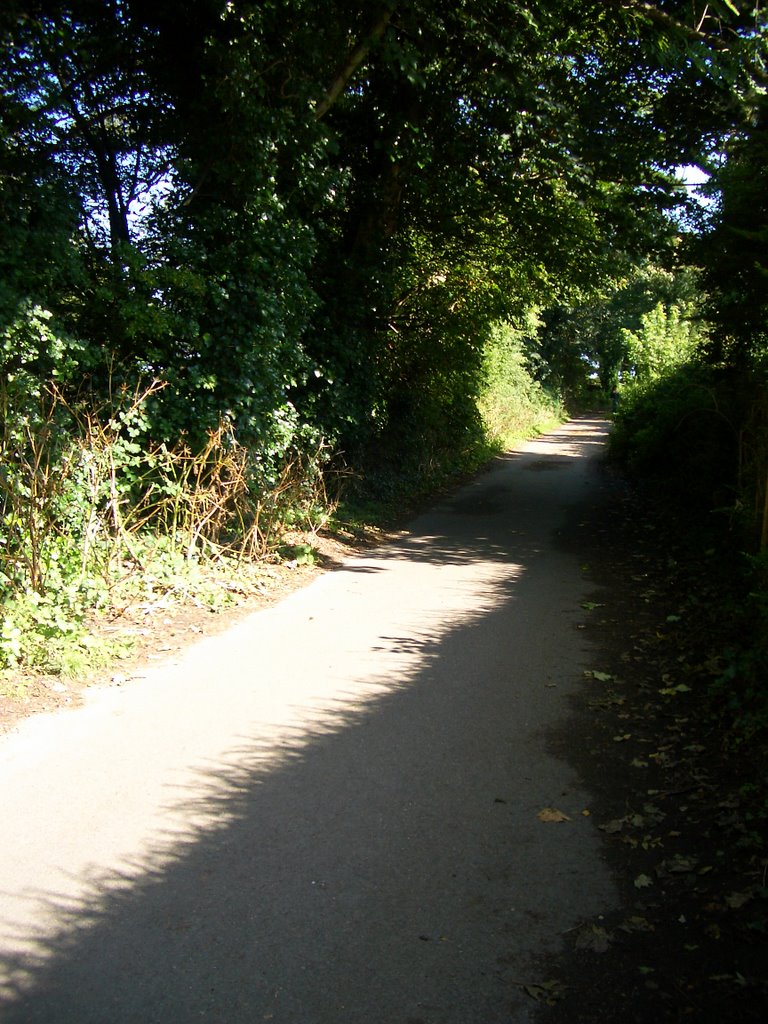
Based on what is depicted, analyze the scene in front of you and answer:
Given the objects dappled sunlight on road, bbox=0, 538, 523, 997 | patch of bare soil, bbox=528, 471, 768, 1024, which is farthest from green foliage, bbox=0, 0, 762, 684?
patch of bare soil, bbox=528, 471, 768, 1024

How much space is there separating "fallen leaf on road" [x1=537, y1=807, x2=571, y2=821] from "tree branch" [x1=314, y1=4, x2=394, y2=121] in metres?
9.76

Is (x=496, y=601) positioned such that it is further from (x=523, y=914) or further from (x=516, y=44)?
(x=516, y=44)

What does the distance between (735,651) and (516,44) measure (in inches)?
405

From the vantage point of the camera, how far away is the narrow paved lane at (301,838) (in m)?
3.23

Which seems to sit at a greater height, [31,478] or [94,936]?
[31,478]

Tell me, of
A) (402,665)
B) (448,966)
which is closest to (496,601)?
(402,665)

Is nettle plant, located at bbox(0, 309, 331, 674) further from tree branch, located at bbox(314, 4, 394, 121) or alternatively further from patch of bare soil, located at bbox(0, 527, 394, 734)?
tree branch, located at bbox(314, 4, 394, 121)

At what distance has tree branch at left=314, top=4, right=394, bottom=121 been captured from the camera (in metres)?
11.2

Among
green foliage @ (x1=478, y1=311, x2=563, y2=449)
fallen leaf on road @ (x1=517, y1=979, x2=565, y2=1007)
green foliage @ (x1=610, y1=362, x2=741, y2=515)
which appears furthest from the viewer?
green foliage @ (x1=478, y1=311, x2=563, y2=449)

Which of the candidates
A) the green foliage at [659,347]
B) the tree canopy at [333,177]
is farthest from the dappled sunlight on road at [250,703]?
the green foliage at [659,347]

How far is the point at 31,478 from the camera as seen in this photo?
6895 millimetres

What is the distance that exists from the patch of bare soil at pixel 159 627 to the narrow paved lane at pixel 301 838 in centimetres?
20

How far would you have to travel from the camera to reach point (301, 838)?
4.29m

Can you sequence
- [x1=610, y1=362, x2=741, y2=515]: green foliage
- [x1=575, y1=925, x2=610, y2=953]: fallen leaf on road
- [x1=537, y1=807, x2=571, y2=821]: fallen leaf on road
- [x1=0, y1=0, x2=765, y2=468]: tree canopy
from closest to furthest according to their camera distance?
[x1=575, y1=925, x2=610, y2=953]: fallen leaf on road
[x1=537, y1=807, x2=571, y2=821]: fallen leaf on road
[x1=0, y1=0, x2=765, y2=468]: tree canopy
[x1=610, y1=362, x2=741, y2=515]: green foliage
